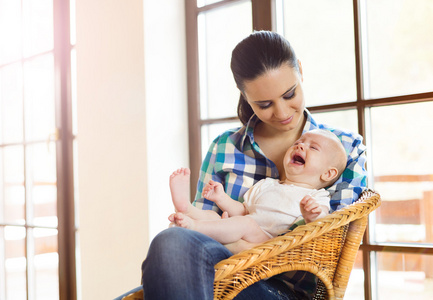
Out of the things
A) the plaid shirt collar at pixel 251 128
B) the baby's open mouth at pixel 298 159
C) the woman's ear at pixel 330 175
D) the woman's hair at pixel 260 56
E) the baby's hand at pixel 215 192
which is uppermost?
the woman's hair at pixel 260 56

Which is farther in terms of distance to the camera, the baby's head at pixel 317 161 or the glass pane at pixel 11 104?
the glass pane at pixel 11 104

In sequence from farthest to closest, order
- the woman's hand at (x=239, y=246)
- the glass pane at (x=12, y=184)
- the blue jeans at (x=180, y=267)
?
1. the glass pane at (x=12, y=184)
2. the woman's hand at (x=239, y=246)
3. the blue jeans at (x=180, y=267)

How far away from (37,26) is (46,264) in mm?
1563

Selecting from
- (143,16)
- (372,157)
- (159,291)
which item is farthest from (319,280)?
(143,16)

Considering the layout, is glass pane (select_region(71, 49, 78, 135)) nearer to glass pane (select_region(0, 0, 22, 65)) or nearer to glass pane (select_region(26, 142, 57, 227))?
glass pane (select_region(26, 142, 57, 227))

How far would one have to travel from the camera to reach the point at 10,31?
11.0 feet

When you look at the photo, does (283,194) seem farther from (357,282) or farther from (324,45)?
(324,45)

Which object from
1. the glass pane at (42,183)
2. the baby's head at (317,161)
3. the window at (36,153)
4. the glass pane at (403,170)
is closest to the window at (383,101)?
the glass pane at (403,170)

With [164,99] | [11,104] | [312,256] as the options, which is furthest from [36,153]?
[312,256]

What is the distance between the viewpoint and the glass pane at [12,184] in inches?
127

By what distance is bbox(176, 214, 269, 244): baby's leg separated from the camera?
3.74 ft

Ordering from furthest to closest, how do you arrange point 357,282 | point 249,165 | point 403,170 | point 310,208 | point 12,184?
point 12,184, point 357,282, point 403,170, point 249,165, point 310,208

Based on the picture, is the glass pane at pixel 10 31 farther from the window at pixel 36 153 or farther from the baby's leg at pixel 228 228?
the baby's leg at pixel 228 228

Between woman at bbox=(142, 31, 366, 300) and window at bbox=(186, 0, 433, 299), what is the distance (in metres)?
0.31
